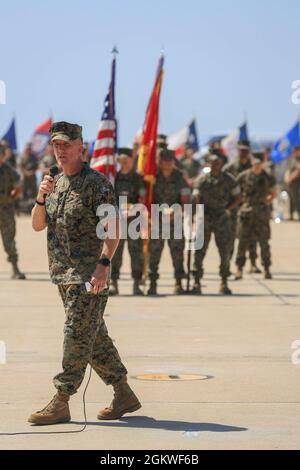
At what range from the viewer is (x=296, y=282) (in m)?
22.6

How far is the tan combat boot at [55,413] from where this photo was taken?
9930 millimetres

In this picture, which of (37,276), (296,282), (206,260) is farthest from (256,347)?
(206,260)

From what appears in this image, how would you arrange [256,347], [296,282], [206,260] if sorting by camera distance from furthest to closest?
[206,260]
[296,282]
[256,347]

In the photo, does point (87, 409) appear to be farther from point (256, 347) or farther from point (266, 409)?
point (256, 347)

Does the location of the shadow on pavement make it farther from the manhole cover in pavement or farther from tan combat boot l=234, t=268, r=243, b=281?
tan combat boot l=234, t=268, r=243, b=281

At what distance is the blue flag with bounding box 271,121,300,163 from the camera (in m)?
42.8

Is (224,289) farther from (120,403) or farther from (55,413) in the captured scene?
(55,413)

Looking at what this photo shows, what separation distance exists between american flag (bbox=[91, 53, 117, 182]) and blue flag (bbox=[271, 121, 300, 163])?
69.9 feet

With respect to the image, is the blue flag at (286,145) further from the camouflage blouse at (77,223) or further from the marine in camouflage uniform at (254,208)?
the camouflage blouse at (77,223)

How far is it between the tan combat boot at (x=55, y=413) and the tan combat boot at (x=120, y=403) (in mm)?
280

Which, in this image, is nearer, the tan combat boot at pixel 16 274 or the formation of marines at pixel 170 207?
the formation of marines at pixel 170 207

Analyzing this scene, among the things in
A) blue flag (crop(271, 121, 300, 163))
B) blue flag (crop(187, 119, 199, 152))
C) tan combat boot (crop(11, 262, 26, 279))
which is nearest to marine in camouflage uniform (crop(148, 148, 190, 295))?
tan combat boot (crop(11, 262, 26, 279))

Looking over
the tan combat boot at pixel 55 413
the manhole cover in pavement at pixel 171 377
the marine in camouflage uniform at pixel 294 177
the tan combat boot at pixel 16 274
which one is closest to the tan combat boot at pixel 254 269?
the tan combat boot at pixel 16 274
